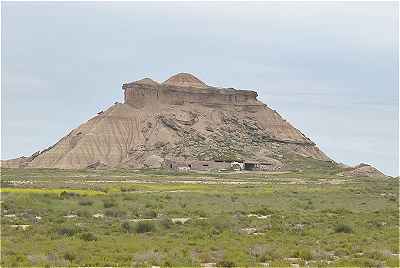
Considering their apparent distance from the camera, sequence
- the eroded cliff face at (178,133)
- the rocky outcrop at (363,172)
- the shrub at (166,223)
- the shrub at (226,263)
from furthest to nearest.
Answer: the eroded cliff face at (178,133) → the rocky outcrop at (363,172) → the shrub at (166,223) → the shrub at (226,263)

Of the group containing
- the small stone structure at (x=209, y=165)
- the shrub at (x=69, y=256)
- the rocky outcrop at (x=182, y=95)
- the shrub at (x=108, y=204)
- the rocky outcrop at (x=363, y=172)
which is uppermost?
the rocky outcrop at (x=182, y=95)

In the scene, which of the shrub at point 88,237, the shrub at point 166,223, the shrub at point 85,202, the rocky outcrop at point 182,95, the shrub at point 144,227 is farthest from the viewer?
the rocky outcrop at point 182,95

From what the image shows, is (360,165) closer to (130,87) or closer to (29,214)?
(130,87)

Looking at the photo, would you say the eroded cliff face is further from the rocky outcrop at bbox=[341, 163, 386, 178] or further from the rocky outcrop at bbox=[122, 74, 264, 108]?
the rocky outcrop at bbox=[341, 163, 386, 178]

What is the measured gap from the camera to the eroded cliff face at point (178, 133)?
345ft

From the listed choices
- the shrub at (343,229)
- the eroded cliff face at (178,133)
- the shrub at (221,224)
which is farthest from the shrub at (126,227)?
the eroded cliff face at (178,133)

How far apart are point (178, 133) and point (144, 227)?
3472 inches

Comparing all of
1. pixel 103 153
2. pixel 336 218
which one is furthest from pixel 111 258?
pixel 103 153

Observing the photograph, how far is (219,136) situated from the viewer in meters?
113

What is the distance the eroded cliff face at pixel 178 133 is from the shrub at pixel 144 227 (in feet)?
245

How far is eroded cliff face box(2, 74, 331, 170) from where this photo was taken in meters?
105

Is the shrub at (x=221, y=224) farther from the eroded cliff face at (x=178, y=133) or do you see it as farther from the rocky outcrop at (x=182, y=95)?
the rocky outcrop at (x=182, y=95)

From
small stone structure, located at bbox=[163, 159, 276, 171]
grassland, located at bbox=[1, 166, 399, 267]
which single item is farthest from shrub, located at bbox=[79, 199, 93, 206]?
small stone structure, located at bbox=[163, 159, 276, 171]

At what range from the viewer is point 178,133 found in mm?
110812
